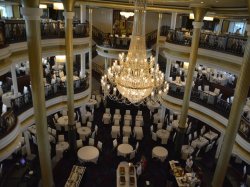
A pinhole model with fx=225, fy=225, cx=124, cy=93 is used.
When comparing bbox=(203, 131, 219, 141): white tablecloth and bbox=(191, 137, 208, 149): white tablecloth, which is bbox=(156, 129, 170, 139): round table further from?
bbox=(203, 131, 219, 141): white tablecloth

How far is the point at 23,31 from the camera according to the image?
9.73 meters

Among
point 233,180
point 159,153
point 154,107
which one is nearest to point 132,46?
point 159,153

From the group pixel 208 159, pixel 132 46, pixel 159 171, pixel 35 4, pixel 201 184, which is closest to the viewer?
pixel 35 4

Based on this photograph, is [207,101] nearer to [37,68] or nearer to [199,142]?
[199,142]

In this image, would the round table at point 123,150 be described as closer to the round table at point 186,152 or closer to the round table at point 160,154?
the round table at point 160,154

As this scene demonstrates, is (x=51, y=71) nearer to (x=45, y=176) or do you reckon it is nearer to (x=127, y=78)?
(x=45, y=176)

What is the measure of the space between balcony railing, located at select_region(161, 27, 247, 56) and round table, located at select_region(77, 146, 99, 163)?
7868 mm

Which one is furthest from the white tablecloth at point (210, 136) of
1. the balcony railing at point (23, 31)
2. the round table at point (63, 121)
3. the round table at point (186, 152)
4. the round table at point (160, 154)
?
the balcony railing at point (23, 31)

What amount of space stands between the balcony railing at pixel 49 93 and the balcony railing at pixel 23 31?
248 cm

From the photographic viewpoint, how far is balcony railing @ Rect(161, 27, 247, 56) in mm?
10453

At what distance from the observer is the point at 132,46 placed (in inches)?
280

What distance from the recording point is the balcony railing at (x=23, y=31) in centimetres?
824

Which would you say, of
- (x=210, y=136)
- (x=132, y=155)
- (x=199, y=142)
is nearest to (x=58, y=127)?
(x=132, y=155)

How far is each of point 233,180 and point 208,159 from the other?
2.22 metres
